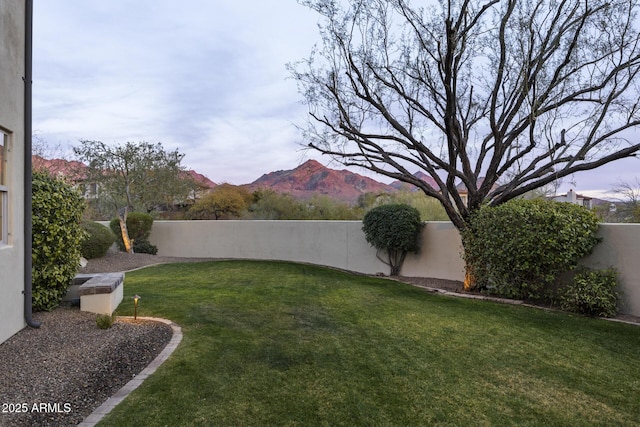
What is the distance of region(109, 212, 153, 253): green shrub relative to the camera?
14407 mm

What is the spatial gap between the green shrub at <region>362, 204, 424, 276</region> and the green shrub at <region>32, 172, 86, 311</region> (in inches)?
281

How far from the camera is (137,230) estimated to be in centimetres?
1468

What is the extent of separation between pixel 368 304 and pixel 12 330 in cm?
489

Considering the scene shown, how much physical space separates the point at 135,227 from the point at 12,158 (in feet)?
35.9

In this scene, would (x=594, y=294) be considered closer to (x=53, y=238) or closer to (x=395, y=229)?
(x=395, y=229)

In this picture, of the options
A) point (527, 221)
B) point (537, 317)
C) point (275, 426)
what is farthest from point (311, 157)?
point (275, 426)

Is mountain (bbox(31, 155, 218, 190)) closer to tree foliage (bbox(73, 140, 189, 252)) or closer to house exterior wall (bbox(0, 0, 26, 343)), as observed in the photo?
tree foliage (bbox(73, 140, 189, 252))

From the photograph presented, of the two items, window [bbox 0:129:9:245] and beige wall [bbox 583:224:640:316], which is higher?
window [bbox 0:129:9:245]

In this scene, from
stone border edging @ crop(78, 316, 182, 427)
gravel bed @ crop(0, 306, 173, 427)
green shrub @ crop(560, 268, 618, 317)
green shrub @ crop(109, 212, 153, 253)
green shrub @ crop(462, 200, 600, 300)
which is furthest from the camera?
green shrub @ crop(109, 212, 153, 253)

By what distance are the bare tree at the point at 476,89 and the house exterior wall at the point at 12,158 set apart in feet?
18.3

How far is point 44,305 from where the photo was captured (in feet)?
16.7

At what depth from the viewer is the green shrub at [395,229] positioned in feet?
33.2

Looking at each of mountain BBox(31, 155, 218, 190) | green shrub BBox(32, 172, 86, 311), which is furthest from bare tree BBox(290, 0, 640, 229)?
mountain BBox(31, 155, 218, 190)

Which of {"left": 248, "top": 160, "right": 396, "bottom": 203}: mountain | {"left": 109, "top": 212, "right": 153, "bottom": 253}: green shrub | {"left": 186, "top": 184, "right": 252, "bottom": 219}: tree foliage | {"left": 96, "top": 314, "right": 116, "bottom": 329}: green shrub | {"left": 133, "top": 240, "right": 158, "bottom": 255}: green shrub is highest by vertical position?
{"left": 248, "top": 160, "right": 396, "bottom": 203}: mountain
